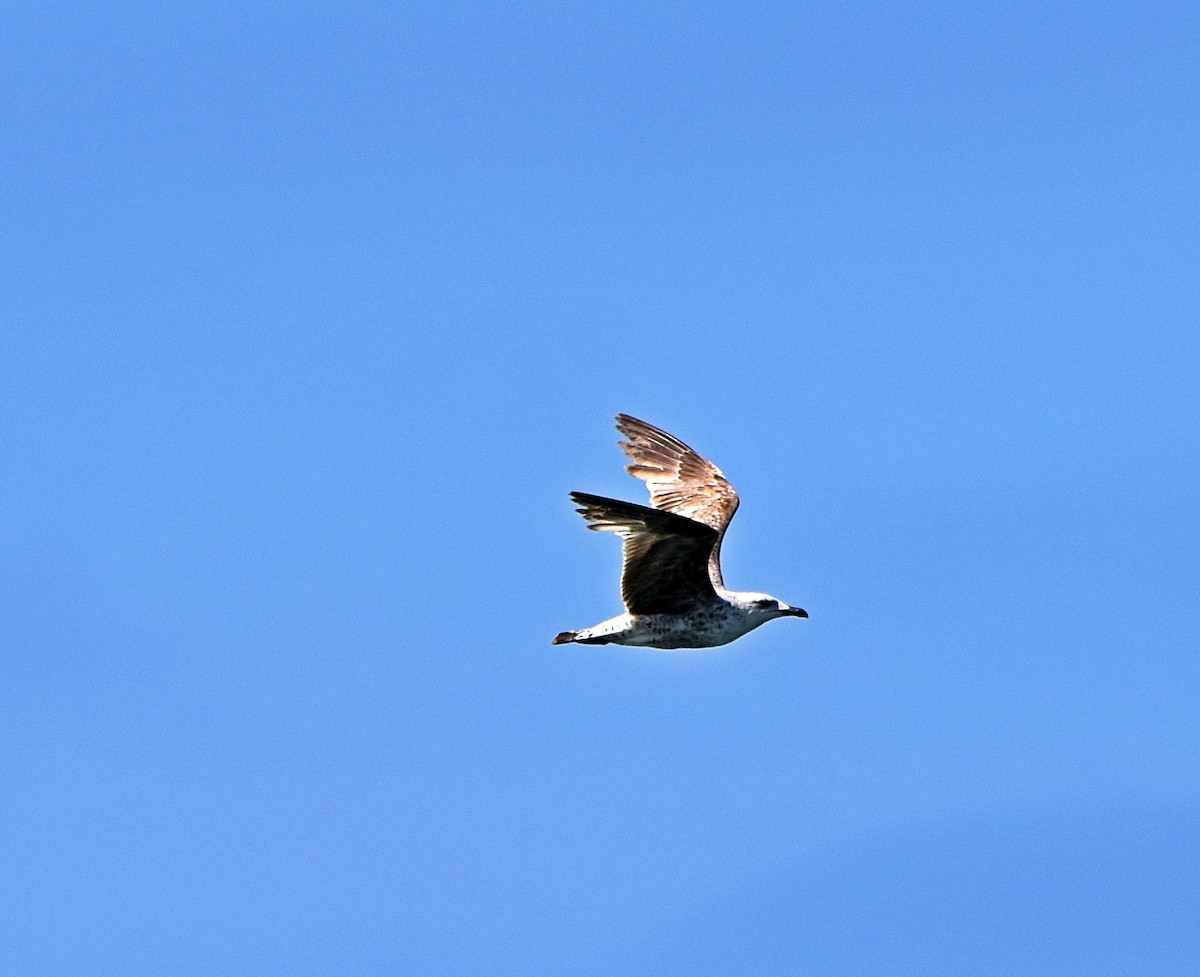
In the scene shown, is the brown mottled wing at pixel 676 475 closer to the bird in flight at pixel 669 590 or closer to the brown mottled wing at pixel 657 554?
the bird in flight at pixel 669 590

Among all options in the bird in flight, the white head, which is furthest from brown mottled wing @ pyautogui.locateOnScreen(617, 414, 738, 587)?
the white head

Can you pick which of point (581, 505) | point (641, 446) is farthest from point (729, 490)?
point (581, 505)

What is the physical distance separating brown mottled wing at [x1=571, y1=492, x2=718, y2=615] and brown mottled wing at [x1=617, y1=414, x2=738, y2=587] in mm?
3706

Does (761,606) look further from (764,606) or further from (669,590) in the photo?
(669,590)

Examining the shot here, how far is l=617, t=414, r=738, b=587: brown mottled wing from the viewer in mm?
26078

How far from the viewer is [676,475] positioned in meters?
26.8

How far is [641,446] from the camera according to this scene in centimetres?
2711

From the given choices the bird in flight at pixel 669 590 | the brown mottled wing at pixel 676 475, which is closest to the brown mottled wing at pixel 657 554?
the bird in flight at pixel 669 590

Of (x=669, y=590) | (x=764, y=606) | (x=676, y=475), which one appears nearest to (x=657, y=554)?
(x=669, y=590)

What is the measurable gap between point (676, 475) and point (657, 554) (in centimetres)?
574

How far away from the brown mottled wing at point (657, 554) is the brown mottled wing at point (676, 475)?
3.71 m

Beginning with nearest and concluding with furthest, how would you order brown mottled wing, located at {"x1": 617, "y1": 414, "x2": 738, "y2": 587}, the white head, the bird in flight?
the bird in flight → the white head → brown mottled wing, located at {"x1": 617, "y1": 414, "x2": 738, "y2": 587}

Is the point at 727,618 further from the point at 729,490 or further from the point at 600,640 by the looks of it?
the point at 729,490

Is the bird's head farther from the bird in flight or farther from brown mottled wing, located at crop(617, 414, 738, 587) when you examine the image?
brown mottled wing, located at crop(617, 414, 738, 587)
